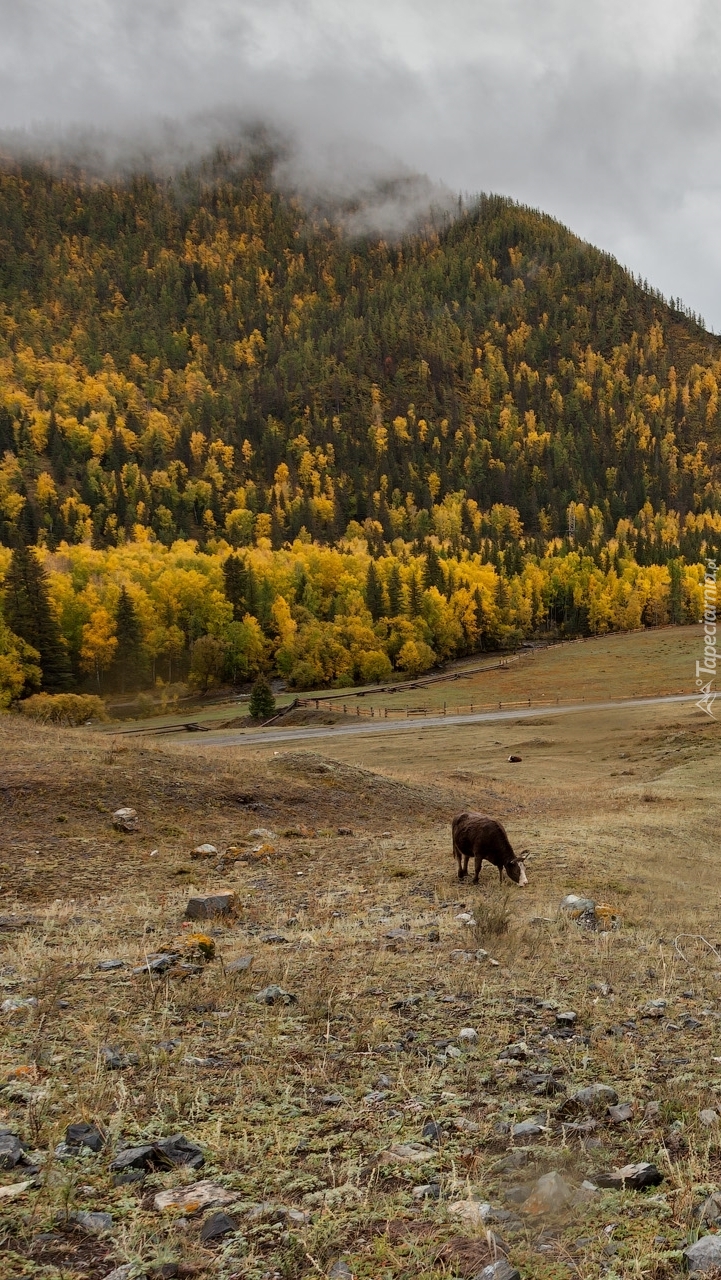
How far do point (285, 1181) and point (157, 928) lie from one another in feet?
22.4

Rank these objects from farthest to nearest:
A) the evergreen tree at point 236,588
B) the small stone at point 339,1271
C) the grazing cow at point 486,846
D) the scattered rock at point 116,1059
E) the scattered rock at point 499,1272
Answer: the evergreen tree at point 236,588, the grazing cow at point 486,846, the scattered rock at point 116,1059, the small stone at point 339,1271, the scattered rock at point 499,1272

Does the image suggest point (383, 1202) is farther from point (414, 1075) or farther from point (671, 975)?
point (671, 975)

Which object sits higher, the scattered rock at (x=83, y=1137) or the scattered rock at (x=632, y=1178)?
the scattered rock at (x=83, y=1137)

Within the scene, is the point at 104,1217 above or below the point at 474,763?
above

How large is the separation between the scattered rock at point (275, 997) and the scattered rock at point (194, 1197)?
3.20 metres

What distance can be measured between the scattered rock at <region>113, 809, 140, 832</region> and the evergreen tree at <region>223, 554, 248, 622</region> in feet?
346

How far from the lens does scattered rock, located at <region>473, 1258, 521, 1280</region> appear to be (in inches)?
143

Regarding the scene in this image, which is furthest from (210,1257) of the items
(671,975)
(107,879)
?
(107,879)

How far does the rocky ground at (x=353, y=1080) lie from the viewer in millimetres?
4023

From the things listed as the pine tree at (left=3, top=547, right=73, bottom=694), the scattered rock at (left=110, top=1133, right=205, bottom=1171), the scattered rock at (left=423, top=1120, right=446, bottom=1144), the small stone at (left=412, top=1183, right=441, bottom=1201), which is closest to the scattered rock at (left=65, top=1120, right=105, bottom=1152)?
the scattered rock at (left=110, top=1133, right=205, bottom=1171)

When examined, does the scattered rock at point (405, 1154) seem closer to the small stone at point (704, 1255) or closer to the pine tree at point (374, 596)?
the small stone at point (704, 1255)

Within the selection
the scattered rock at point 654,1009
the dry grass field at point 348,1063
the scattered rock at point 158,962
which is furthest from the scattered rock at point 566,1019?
the scattered rock at point 158,962

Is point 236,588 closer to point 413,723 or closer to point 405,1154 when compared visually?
point 413,723

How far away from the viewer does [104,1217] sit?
412 centimetres
